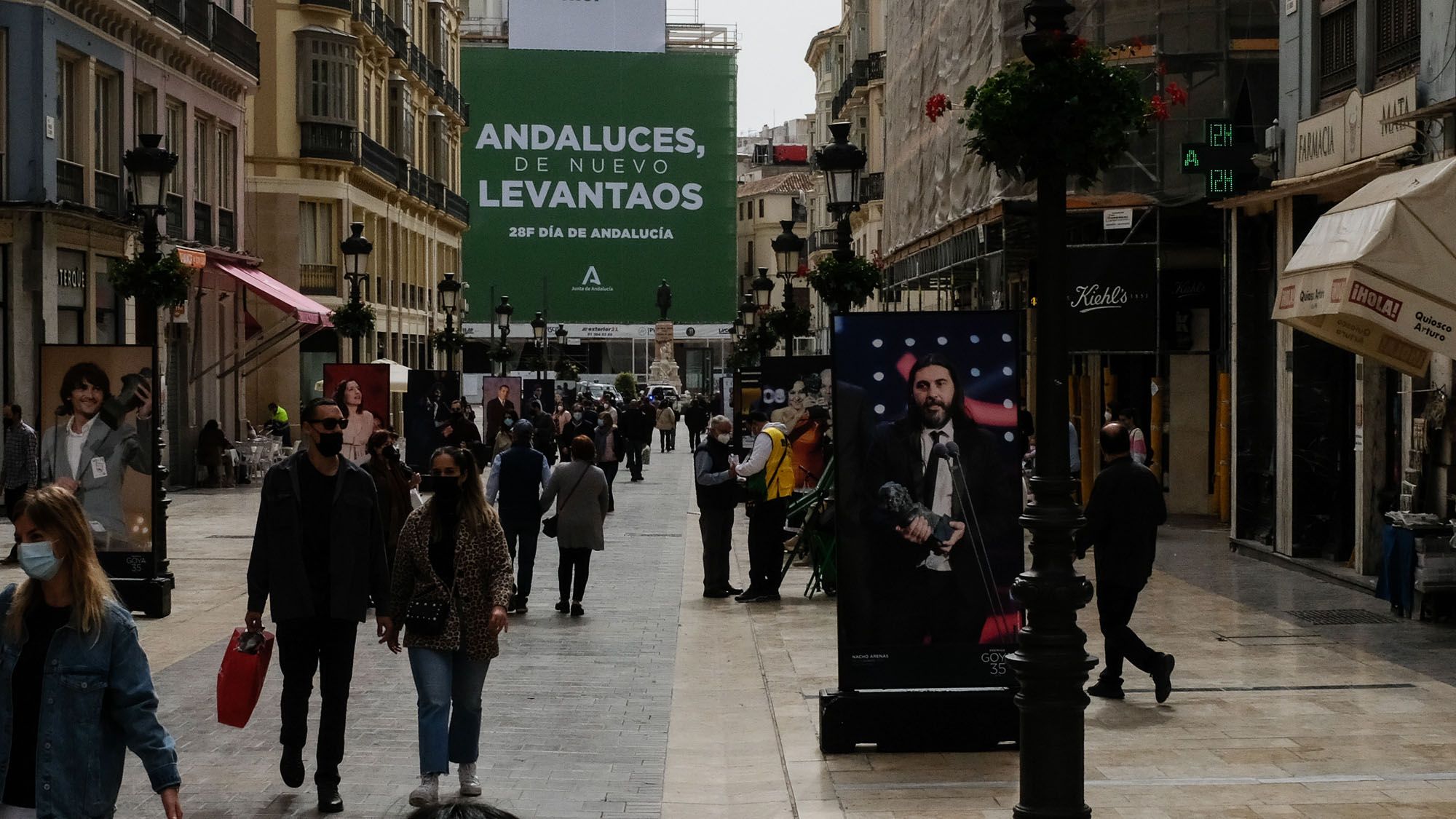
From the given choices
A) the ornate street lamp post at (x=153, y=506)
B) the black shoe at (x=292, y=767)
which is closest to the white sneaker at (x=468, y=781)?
the black shoe at (x=292, y=767)

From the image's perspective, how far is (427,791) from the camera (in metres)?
8.31

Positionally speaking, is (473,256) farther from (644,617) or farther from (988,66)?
(644,617)

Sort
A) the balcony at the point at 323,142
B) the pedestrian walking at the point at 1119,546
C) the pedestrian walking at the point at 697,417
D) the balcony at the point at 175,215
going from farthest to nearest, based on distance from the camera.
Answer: the pedestrian walking at the point at 697,417 → the balcony at the point at 323,142 → the balcony at the point at 175,215 → the pedestrian walking at the point at 1119,546

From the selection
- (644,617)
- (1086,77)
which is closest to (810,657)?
(644,617)

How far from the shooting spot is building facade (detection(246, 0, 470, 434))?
147ft

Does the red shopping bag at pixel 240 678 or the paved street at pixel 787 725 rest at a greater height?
the red shopping bag at pixel 240 678

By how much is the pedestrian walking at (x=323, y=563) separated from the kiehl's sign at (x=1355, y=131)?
10.2 m

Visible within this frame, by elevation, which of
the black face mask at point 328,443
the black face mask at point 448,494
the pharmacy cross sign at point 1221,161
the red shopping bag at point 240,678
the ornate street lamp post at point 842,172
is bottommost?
the red shopping bag at point 240,678

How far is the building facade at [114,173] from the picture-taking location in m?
26.5

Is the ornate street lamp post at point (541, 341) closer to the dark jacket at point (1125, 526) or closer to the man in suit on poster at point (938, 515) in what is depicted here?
the dark jacket at point (1125, 526)

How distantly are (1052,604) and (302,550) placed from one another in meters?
3.52

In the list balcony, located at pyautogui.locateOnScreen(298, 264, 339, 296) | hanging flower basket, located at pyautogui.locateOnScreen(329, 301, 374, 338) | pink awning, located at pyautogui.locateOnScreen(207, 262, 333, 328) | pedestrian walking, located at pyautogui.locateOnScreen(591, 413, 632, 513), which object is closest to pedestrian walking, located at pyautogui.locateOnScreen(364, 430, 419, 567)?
pedestrian walking, located at pyautogui.locateOnScreen(591, 413, 632, 513)

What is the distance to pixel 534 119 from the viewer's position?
78375 millimetres

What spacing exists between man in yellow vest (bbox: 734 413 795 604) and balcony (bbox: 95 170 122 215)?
15.7 metres
